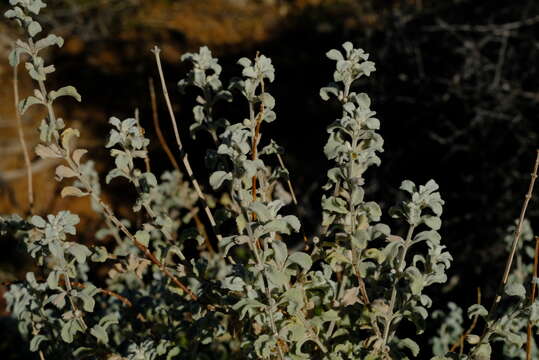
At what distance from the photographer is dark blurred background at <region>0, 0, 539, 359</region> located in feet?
10.1

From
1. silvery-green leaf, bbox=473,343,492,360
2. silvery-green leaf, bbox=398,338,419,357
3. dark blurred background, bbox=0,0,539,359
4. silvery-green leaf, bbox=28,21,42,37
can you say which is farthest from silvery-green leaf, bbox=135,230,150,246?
dark blurred background, bbox=0,0,539,359

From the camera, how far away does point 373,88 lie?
3535 millimetres

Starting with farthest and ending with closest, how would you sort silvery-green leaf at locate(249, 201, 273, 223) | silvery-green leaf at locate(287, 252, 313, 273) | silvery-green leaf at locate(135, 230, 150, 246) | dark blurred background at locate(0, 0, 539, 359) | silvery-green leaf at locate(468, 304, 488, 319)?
dark blurred background at locate(0, 0, 539, 359) < silvery-green leaf at locate(135, 230, 150, 246) < silvery-green leaf at locate(468, 304, 488, 319) < silvery-green leaf at locate(287, 252, 313, 273) < silvery-green leaf at locate(249, 201, 273, 223)

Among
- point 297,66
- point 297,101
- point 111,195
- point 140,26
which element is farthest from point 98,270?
point 140,26

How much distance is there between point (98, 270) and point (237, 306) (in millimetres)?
2991

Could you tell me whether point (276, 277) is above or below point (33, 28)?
below

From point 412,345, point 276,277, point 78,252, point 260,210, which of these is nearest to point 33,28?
point 78,252

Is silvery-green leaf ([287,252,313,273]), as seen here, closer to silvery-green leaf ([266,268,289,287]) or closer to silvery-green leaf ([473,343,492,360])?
silvery-green leaf ([266,268,289,287])

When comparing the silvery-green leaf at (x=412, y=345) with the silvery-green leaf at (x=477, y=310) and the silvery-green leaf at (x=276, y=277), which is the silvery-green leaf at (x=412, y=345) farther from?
the silvery-green leaf at (x=276, y=277)

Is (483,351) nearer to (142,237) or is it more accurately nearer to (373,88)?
(142,237)

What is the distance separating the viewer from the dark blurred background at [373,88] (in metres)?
3.09

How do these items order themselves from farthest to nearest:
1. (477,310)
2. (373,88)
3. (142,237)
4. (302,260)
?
(373,88) → (142,237) → (477,310) → (302,260)

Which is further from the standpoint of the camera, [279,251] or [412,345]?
[412,345]

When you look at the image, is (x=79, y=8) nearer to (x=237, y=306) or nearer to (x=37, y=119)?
(x=37, y=119)
